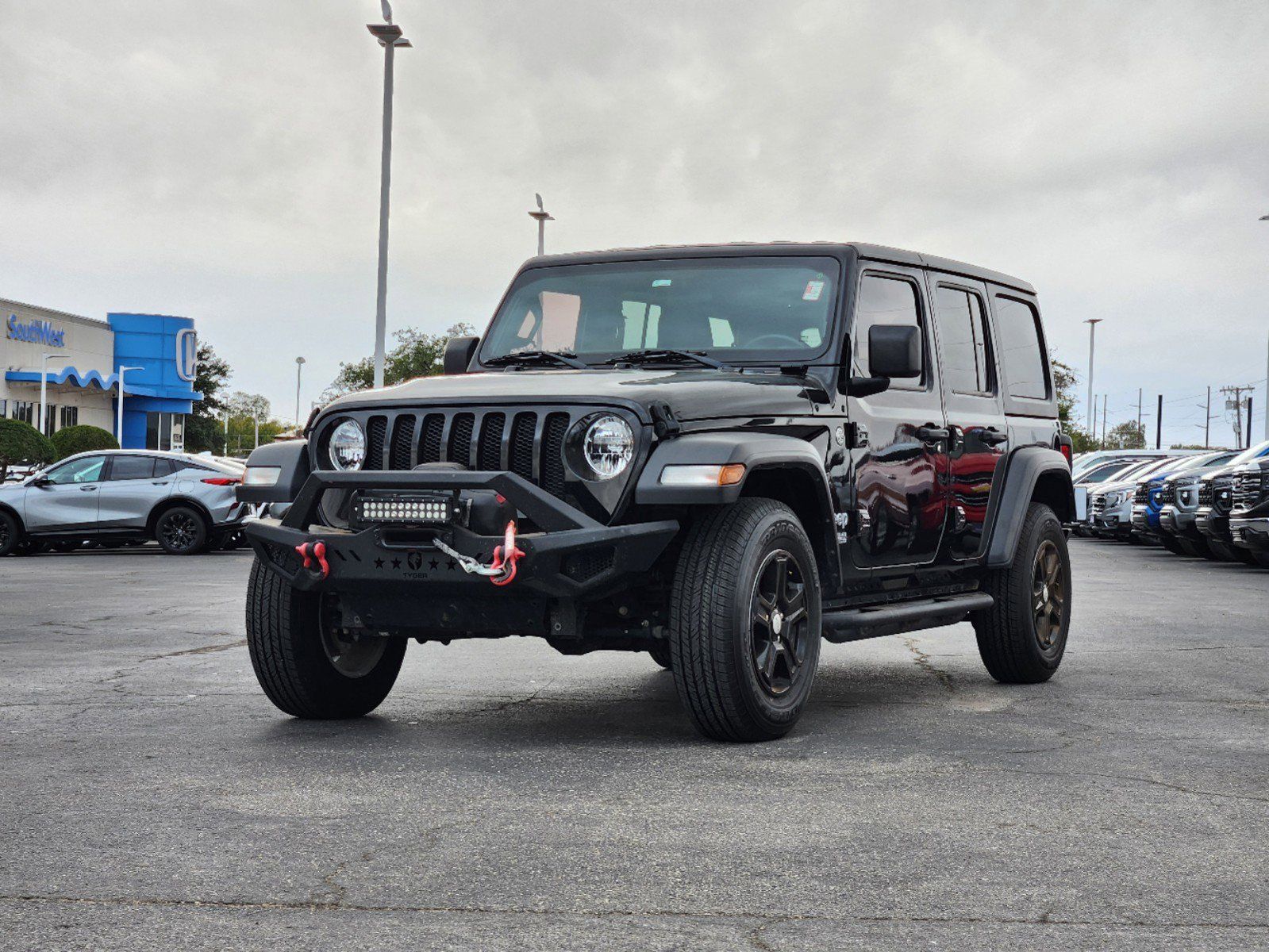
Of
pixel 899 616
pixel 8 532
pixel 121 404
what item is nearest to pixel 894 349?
pixel 899 616

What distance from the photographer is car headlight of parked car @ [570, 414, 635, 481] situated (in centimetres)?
609

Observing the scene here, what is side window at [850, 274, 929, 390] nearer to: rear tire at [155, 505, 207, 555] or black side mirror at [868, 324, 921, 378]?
black side mirror at [868, 324, 921, 378]

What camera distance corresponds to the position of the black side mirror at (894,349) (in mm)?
6984

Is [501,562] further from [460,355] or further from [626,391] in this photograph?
[460,355]

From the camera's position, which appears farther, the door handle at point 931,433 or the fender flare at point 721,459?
the door handle at point 931,433

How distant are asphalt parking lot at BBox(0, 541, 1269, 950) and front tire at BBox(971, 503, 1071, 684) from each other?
0.59ft

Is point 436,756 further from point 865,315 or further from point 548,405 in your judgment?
point 865,315

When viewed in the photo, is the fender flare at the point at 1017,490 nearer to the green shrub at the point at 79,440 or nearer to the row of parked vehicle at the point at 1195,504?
the row of parked vehicle at the point at 1195,504

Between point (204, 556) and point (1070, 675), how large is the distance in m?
16.4

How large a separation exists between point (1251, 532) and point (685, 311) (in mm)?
14423

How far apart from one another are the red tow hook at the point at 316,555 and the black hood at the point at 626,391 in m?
0.63

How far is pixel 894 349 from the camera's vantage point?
22.9 feet

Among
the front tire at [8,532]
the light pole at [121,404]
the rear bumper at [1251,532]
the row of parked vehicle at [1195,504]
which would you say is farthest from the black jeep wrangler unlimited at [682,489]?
the light pole at [121,404]

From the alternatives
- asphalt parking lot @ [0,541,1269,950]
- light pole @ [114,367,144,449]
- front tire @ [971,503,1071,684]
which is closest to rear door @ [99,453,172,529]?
asphalt parking lot @ [0,541,1269,950]
